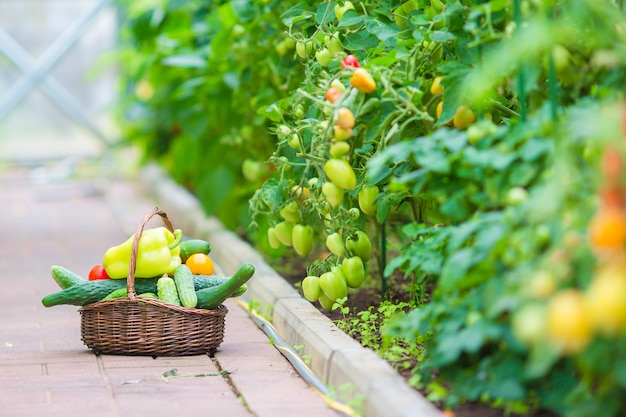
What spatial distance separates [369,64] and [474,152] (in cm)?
87

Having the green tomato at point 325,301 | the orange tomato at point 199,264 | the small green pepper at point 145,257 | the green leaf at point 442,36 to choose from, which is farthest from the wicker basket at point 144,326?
the green leaf at point 442,36

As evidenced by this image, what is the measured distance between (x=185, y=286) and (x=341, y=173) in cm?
78

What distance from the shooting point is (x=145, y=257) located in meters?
4.08

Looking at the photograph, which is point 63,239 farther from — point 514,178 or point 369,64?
point 514,178

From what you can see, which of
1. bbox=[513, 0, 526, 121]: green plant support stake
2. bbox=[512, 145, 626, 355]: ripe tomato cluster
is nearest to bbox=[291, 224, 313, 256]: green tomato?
bbox=[513, 0, 526, 121]: green plant support stake

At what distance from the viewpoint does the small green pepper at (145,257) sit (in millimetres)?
4086

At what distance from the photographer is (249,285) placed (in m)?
5.29

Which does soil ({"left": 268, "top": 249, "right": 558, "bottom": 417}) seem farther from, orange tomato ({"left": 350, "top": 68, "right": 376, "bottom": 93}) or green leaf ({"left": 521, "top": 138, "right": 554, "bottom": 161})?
orange tomato ({"left": 350, "top": 68, "right": 376, "bottom": 93})

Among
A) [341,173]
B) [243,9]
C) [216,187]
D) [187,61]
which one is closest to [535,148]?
[341,173]

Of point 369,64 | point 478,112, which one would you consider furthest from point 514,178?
point 369,64

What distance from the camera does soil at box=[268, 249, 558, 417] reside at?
3023 mm

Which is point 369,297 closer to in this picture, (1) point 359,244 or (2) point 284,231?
(2) point 284,231

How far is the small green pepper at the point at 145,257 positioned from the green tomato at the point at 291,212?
1.62ft

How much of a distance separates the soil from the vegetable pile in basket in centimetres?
56
